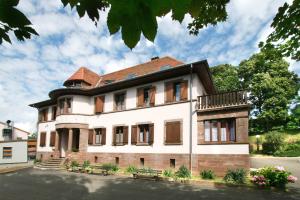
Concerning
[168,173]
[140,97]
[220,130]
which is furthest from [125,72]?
[220,130]

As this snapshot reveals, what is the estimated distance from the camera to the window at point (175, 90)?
19.1 metres

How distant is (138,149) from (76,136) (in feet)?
32.5

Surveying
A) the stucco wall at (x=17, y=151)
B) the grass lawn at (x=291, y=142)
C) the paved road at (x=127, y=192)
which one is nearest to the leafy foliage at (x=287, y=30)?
the paved road at (x=127, y=192)

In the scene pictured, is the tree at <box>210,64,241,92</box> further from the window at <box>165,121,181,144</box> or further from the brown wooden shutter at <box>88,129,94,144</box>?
the window at <box>165,121,181,144</box>

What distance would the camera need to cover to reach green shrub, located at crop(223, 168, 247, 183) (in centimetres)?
1464

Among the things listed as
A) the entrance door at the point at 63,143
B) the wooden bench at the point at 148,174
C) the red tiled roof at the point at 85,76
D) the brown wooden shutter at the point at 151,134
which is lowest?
the wooden bench at the point at 148,174

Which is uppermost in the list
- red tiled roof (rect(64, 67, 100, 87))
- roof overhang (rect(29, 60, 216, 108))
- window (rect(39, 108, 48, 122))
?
red tiled roof (rect(64, 67, 100, 87))

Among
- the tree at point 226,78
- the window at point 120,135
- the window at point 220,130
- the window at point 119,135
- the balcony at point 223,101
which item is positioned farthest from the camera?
the tree at point 226,78

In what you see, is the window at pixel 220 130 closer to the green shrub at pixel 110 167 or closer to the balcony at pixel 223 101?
the balcony at pixel 223 101

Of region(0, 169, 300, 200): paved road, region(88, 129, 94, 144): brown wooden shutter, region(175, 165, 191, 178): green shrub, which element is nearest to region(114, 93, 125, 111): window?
region(88, 129, 94, 144): brown wooden shutter

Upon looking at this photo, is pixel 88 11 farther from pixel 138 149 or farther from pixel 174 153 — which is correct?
pixel 138 149

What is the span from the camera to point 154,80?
2108 centimetres

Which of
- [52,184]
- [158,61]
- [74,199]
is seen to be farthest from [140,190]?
[158,61]

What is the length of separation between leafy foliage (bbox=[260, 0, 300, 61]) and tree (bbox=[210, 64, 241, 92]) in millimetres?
Result: 36674
